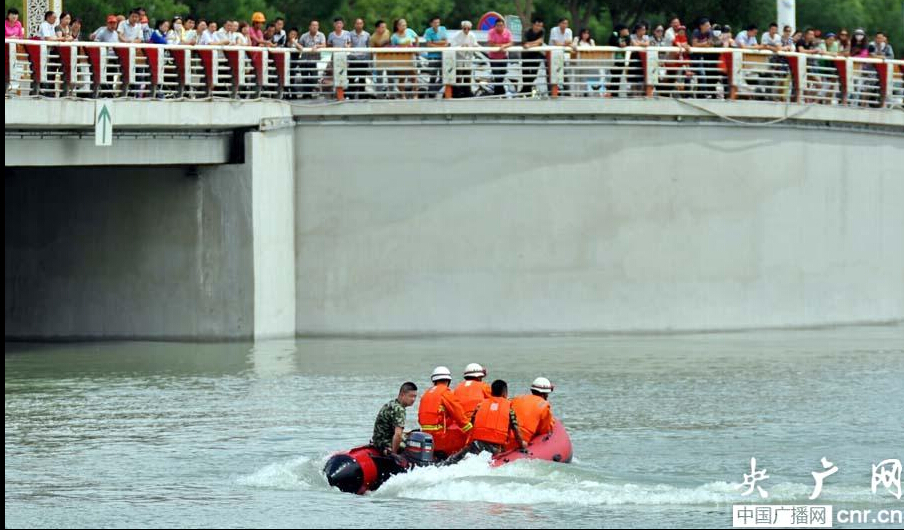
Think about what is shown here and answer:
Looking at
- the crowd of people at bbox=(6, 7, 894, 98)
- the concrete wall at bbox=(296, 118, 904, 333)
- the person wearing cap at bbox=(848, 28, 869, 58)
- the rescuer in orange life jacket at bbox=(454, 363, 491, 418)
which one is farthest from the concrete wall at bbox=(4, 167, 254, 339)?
the rescuer in orange life jacket at bbox=(454, 363, 491, 418)

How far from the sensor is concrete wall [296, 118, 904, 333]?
3703 cm

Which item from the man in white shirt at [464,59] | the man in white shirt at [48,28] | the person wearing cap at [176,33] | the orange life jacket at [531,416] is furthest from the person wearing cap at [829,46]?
the orange life jacket at [531,416]

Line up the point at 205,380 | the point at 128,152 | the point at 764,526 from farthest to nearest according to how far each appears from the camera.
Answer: the point at 128,152
the point at 205,380
the point at 764,526

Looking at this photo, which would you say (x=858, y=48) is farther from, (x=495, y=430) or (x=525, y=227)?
(x=495, y=430)

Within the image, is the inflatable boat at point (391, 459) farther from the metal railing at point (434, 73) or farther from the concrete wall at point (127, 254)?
the concrete wall at point (127, 254)

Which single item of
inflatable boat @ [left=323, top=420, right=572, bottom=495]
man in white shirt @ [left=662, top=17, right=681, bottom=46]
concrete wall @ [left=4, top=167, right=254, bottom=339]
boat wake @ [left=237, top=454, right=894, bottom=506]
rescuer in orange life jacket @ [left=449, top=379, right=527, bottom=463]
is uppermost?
man in white shirt @ [left=662, top=17, right=681, bottom=46]

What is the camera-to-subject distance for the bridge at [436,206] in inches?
1431

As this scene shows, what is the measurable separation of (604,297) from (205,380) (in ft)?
31.6

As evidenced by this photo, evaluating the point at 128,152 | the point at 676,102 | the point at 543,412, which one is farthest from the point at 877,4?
the point at 543,412

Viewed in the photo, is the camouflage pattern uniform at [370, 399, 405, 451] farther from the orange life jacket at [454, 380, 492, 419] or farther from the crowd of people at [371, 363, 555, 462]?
the orange life jacket at [454, 380, 492, 419]

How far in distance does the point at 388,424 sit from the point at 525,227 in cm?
1620

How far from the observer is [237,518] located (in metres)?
19.1

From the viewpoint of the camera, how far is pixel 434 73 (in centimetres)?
3712

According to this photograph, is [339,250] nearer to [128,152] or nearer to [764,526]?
[128,152]
